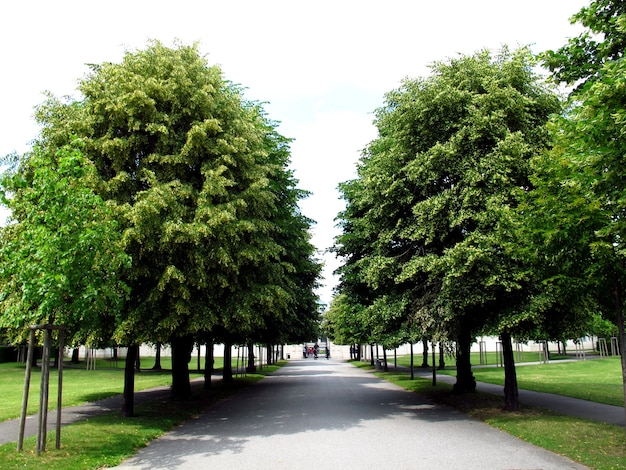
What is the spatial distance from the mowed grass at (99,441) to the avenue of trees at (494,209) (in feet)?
21.7

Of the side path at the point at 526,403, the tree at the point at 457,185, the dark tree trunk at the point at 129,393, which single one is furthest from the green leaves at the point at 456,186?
the dark tree trunk at the point at 129,393

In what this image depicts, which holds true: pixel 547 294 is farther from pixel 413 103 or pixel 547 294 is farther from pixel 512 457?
pixel 413 103

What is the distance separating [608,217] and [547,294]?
4.31m

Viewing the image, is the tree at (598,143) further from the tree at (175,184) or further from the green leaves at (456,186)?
the tree at (175,184)

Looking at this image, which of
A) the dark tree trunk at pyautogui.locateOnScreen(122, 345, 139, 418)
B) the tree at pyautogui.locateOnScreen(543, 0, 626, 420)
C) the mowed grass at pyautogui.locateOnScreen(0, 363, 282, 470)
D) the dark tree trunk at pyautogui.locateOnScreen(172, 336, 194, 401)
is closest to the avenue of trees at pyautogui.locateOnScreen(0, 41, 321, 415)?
the dark tree trunk at pyautogui.locateOnScreen(122, 345, 139, 418)

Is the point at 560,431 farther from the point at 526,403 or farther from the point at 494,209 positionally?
the point at 526,403

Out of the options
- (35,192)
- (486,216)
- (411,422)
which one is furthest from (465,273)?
(35,192)

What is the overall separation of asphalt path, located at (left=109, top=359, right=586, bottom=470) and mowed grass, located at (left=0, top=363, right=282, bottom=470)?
14.2 inches

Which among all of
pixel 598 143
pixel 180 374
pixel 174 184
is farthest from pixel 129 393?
pixel 598 143

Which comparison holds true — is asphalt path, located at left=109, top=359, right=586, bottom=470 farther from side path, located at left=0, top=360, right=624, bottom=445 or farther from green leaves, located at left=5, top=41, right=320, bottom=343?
side path, located at left=0, top=360, right=624, bottom=445

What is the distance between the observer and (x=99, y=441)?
10328 mm

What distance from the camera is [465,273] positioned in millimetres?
13500

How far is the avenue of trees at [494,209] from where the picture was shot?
9.27m

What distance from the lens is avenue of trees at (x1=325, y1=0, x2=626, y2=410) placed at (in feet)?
30.4
